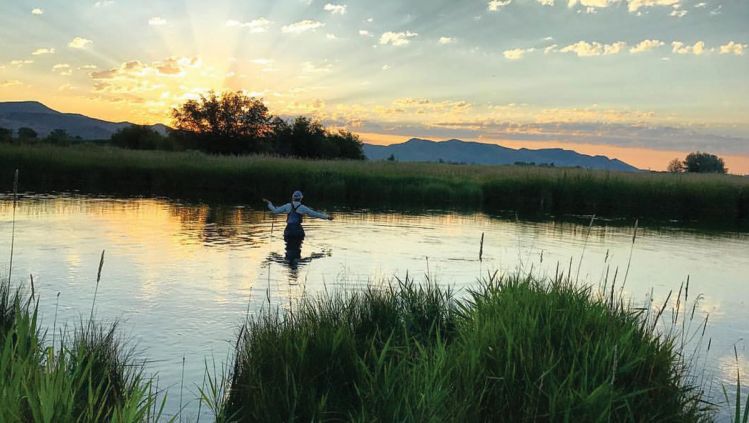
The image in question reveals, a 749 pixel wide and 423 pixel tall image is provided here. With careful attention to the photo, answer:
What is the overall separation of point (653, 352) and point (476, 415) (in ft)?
6.84

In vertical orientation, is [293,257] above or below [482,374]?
below

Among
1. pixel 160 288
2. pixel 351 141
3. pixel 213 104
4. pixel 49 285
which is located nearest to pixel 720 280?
pixel 160 288

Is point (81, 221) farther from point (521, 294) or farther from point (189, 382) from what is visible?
point (521, 294)

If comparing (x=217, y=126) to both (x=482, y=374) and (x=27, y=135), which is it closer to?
(x=27, y=135)

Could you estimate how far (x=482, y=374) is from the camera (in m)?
5.21

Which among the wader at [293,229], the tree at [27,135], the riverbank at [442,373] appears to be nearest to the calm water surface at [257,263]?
the wader at [293,229]

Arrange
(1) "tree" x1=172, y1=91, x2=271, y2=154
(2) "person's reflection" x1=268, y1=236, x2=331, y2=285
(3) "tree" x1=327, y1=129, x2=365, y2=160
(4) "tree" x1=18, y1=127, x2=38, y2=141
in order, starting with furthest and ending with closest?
(3) "tree" x1=327, y1=129, x2=365, y2=160 → (1) "tree" x1=172, y1=91, x2=271, y2=154 → (4) "tree" x1=18, y1=127, x2=38, y2=141 → (2) "person's reflection" x1=268, y1=236, x2=331, y2=285

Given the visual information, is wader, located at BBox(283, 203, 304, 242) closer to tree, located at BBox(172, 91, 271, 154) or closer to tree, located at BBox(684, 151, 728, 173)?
tree, located at BBox(172, 91, 271, 154)

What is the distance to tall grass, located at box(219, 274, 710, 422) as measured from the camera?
15.3 feet

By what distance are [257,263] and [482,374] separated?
957 cm

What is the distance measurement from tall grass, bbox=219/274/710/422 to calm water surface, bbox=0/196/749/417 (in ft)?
2.66

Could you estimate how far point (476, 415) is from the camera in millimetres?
4703

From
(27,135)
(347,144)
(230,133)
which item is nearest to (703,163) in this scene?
(347,144)

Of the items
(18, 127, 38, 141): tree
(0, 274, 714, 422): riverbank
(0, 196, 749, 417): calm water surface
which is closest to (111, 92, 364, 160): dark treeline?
(18, 127, 38, 141): tree
